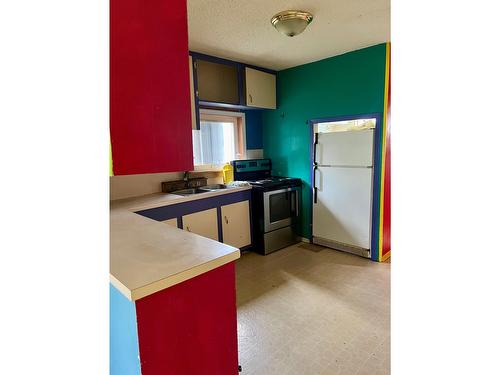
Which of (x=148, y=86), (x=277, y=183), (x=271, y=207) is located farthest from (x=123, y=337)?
(x=277, y=183)

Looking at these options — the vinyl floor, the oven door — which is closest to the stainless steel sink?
the oven door

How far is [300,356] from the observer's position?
5.44 feet

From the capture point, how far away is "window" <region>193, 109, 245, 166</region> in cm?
329

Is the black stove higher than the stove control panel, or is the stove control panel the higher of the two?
the stove control panel

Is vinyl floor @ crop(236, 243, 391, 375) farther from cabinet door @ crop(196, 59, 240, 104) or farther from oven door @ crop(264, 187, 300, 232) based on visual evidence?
cabinet door @ crop(196, 59, 240, 104)

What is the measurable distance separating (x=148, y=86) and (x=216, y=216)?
2.14 m

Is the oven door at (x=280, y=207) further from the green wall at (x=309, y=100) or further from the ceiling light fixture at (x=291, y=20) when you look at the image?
the ceiling light fixture at (x=291, y=20)

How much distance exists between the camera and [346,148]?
3098mm

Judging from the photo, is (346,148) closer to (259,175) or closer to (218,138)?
(259,175)

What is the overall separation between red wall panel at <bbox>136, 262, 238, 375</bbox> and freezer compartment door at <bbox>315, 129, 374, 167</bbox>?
91.2 inches

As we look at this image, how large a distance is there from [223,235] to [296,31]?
6.75 ft

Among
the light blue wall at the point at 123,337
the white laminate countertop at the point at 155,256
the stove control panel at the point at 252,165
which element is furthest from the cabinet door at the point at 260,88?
the light blue wall at the point at 123,337
